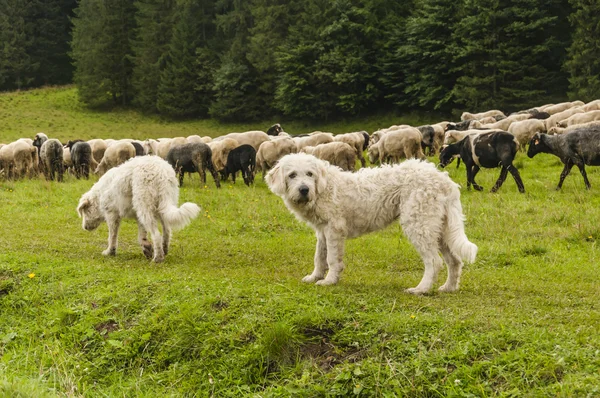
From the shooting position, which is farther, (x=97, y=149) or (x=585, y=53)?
(x=585, y=53)

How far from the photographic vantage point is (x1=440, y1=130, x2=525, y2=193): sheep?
15.8 m

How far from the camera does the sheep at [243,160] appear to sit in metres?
19.9

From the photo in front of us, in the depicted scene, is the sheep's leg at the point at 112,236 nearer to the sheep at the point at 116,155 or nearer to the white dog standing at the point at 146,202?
the white dog standing at the point at 146,202

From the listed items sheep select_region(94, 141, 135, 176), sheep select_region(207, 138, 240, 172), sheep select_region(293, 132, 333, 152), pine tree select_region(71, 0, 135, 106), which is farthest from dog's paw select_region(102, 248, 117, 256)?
pine tree select_region(71, 0, 135, 106)

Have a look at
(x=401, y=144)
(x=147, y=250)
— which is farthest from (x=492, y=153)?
(x=147, y=250)

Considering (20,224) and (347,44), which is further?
Answer: (347,44)

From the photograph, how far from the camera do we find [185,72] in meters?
55.7

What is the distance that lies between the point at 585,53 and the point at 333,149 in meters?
23.5

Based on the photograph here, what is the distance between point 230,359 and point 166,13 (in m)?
58.2

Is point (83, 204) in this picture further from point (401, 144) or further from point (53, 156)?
point (401, 144)

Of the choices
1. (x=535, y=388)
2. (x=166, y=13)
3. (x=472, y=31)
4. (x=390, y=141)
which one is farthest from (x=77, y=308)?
(x=166, y=13)

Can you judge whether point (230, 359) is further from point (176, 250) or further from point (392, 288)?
point (176, 250)

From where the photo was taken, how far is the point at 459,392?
4.74 metres

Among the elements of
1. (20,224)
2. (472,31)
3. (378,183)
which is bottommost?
(20,224)
